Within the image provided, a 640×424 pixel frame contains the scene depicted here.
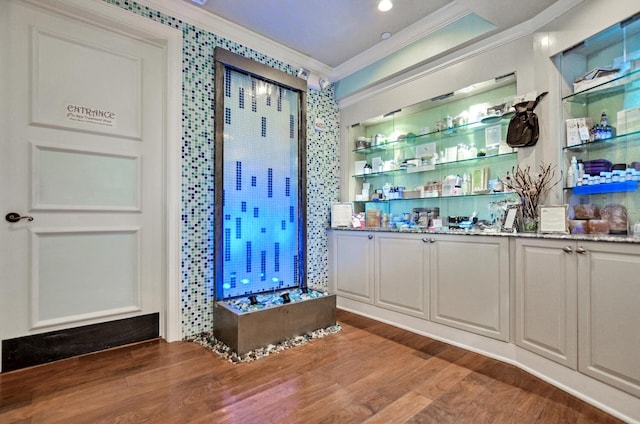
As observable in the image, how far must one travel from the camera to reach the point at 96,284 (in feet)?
8.20

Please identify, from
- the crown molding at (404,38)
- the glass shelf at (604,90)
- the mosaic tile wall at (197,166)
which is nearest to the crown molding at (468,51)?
the crown molding at (404,38)

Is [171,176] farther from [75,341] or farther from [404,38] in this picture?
[404,38]

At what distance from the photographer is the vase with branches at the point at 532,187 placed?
2.35 m

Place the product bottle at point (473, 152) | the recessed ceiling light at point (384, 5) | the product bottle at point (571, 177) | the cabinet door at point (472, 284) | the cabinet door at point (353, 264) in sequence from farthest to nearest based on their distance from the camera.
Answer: the cabinet door at point (353, 264) < the product bottle at point (473, 152) < the recessed ceiling light at point (384, 5) < the cabinet door at point (472, 284) < the product bottle at point (571, 177)

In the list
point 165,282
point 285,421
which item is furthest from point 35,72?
point 285,421

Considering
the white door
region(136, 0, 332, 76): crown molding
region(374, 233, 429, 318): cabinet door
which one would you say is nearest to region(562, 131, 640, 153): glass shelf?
region(374, 233, 429, 318): cabinet door

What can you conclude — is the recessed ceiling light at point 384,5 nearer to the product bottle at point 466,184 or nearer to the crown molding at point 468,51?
the crown molding at point 468,51

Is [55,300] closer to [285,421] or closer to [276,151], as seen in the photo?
[285,421]

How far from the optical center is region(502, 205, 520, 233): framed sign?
243cm

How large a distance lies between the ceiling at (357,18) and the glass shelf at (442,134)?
2.37 feet

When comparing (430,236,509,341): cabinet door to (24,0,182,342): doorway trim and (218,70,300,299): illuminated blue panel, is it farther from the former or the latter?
(24,0,182,342): doorway trim

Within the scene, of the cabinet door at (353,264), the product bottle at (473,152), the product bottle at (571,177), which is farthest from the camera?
the cabinet door at (353,264)

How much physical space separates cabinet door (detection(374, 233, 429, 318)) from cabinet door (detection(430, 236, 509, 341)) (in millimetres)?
110

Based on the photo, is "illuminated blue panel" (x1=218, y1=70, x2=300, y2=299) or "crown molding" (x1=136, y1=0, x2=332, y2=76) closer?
"crown molding" (x1=136, y1=0, x2=332, y2=76)
